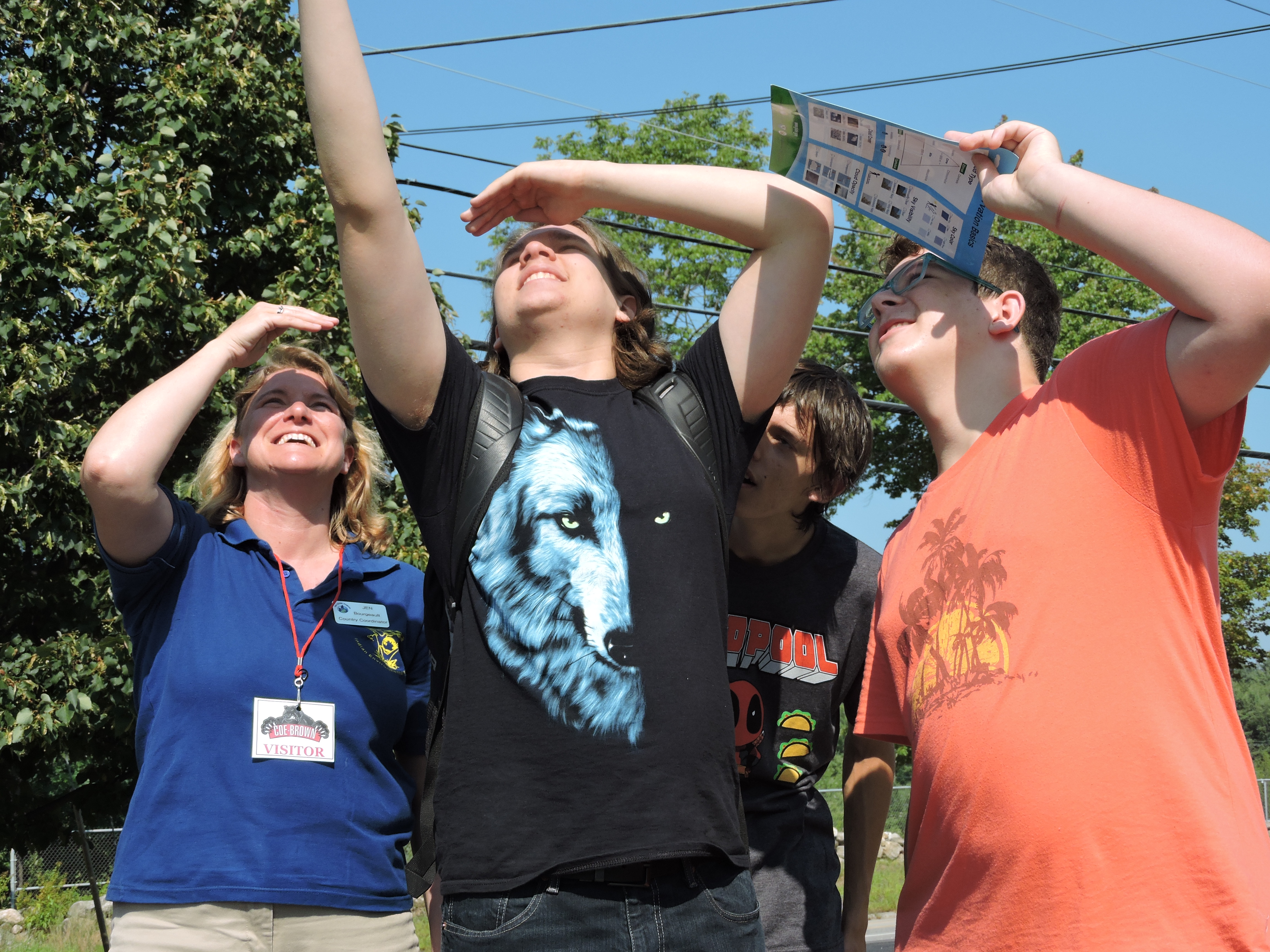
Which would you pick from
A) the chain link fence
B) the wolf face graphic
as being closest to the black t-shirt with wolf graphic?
the wolf face graphic

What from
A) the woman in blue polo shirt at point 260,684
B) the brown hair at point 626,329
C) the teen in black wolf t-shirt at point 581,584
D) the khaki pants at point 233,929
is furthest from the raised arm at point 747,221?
the khaki pants at point 233,929

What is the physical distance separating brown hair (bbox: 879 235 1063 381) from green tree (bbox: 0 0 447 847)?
4.44m

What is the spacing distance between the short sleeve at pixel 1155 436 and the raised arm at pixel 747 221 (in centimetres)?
56

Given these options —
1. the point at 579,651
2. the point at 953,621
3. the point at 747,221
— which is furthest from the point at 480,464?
the point at 953,621

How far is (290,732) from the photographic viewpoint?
265 centimetres

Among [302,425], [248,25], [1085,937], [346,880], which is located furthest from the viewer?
[248,25]

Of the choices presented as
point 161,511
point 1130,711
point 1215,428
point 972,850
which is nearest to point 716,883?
point 972,850

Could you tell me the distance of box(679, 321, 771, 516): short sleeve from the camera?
204 cm

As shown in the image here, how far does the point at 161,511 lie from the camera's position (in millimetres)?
2756

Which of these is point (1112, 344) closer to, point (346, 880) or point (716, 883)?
point (716, 883)

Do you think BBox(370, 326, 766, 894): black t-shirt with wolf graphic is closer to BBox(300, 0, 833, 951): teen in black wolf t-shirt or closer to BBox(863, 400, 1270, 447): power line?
BBox(300, 0, 833, 951): teen in black wolf t-shirt

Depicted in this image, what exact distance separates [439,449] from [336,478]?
1.52 meters

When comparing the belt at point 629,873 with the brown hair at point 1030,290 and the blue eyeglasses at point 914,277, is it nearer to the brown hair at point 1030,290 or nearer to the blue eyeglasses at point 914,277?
the blue eyeglasses at point 914,277

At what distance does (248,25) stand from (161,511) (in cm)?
512
